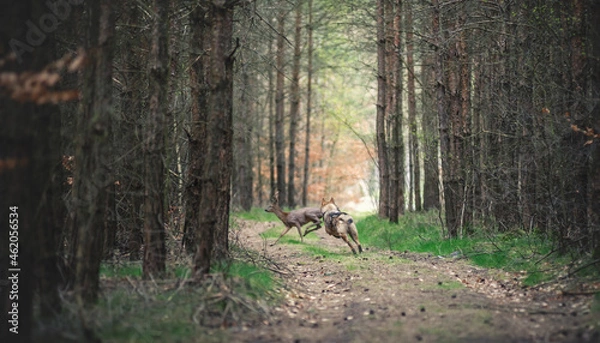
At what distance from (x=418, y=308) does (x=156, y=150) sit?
4.36 meters

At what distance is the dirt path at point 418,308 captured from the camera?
22.2 ft

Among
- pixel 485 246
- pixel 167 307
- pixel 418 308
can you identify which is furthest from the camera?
pixel 485 246

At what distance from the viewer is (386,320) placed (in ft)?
25.1

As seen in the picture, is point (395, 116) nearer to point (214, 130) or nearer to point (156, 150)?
point (214, 130)

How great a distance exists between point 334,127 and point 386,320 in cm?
3651

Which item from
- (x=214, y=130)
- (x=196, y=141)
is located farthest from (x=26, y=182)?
(x=196, y=141)

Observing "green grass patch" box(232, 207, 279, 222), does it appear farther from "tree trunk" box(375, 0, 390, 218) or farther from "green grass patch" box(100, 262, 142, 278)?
"green grass patch" box(100, 262, 142, 278)

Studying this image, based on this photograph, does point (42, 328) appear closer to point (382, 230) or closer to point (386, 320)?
point (386, 320)

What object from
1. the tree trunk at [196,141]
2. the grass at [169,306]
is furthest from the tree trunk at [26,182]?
the tree trunk at [196,141]

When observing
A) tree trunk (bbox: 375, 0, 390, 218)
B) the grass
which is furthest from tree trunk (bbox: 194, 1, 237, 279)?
tree trunk (bbox: 375, 0, 390, 218)

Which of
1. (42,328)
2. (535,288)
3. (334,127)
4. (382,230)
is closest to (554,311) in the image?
(535,288)

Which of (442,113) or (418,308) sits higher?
(442,113)

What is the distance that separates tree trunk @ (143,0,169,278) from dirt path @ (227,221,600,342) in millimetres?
1910

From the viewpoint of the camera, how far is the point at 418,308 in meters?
8.34
